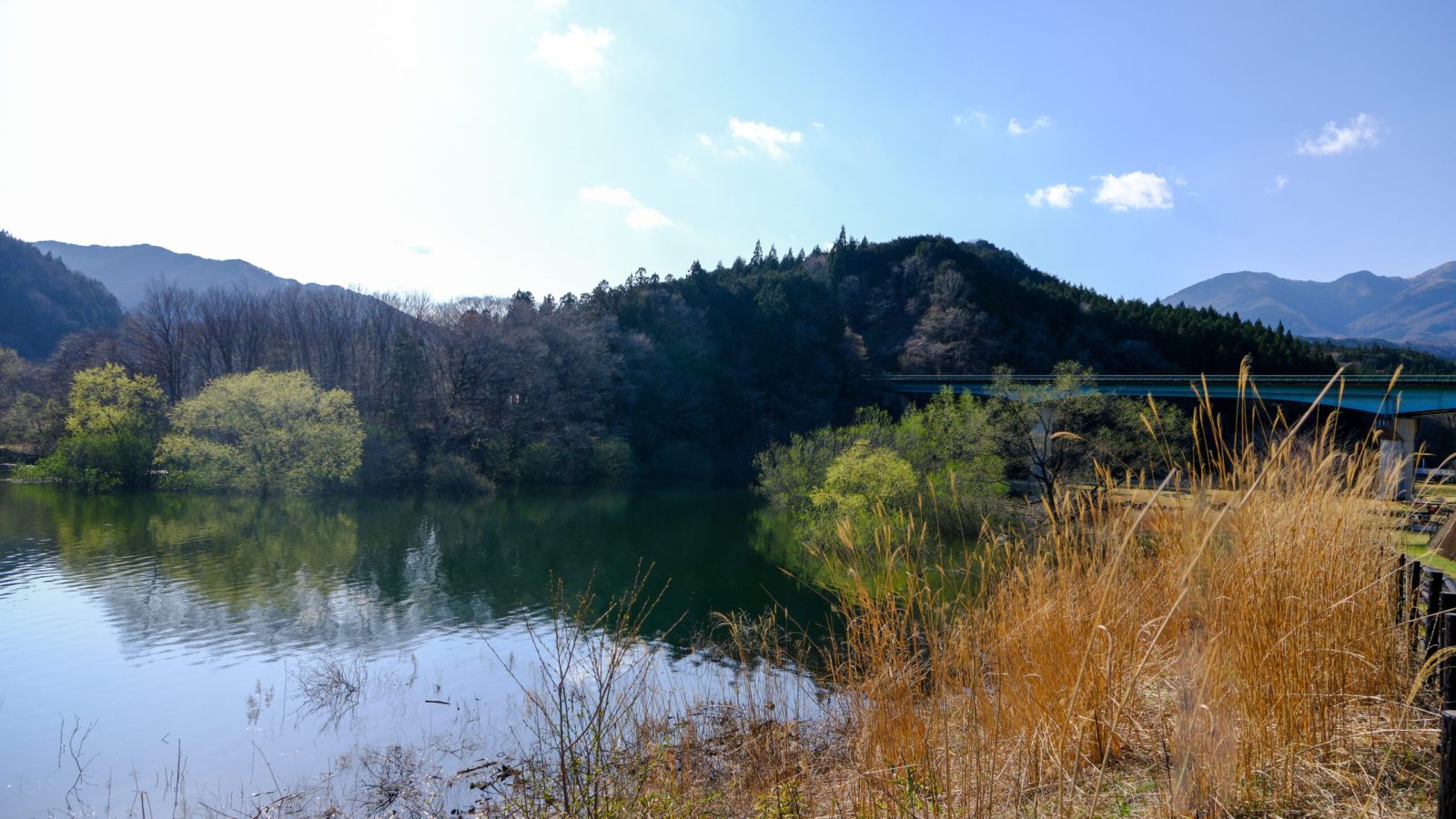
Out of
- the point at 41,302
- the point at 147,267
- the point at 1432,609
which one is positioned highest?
the point at 147,267

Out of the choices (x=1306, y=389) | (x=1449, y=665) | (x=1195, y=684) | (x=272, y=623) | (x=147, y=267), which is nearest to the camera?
(x=1449, y=665)

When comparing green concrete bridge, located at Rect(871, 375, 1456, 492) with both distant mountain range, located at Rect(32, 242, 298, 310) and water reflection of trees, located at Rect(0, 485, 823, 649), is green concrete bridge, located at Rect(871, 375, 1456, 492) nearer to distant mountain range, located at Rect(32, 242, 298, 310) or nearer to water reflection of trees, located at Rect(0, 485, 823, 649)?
water reflection of trees, located at Rect(0, 485, 823, 649)

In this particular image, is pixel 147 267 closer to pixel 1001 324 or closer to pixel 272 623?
pixel 1001 324

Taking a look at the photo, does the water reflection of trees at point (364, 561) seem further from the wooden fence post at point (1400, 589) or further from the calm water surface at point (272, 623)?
the wooden fence post at point (1400, 589)

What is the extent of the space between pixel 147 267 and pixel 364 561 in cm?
14532

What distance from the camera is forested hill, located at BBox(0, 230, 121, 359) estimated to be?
61.1 meters

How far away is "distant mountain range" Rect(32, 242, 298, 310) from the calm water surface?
119m

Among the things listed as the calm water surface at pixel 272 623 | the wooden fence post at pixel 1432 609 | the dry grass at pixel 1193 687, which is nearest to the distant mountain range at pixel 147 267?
the calm water surface at pixel 272 623

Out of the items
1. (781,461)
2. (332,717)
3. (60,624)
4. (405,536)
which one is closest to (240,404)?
(405,536)

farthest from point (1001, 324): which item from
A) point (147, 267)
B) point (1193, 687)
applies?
point (147, 267)

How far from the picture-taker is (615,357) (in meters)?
43.9

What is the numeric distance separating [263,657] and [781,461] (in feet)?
58.9

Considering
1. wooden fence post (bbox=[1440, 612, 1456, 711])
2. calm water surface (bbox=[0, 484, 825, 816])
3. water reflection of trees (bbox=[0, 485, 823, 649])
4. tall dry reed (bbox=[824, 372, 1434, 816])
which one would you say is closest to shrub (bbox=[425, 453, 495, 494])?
water reflection of trees (bbox=[0, 485, 823, 649])

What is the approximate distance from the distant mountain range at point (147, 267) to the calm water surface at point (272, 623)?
119204 mm
